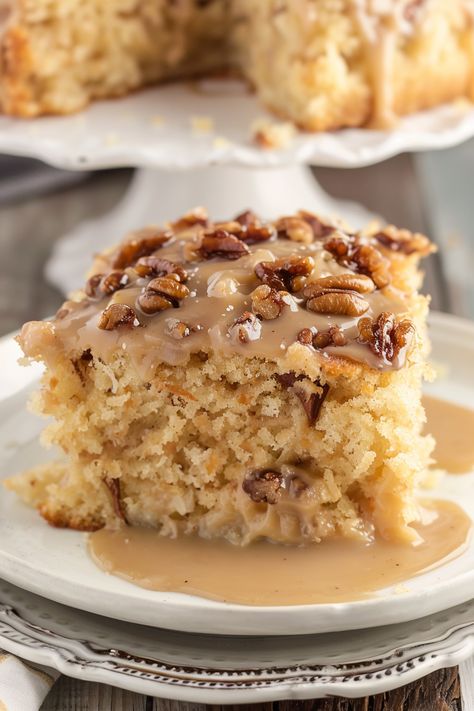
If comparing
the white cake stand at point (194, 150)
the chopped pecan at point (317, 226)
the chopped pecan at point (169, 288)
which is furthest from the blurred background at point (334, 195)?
the chopped pecan at point (169, 288)

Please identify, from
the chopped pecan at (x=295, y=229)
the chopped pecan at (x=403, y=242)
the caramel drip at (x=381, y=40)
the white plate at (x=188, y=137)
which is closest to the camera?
the chopped pecan at (x=295, y=229)

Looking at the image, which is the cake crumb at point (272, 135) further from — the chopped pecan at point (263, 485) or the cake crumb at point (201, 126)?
the chopped pecan at point (263, 485)

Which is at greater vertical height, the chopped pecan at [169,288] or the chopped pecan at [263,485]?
the chopped pecan at [169,288]

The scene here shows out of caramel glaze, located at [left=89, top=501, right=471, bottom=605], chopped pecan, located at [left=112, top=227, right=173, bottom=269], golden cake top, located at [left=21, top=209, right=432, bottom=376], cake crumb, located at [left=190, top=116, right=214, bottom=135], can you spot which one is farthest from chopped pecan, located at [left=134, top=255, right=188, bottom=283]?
cake crumb, located at [left=190, top=116, right=214, bottom=135]

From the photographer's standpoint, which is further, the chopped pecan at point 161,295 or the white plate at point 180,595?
the chopped pecan at point 161,295

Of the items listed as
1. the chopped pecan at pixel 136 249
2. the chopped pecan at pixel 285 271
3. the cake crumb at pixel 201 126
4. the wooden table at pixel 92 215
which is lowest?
the wooden table at pixel 92 215

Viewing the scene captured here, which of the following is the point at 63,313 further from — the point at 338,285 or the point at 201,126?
the point at 201,126

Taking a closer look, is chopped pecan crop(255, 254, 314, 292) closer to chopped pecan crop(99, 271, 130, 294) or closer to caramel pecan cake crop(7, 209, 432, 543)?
caramel pecan cake crop(7, 209, 432, 543)
